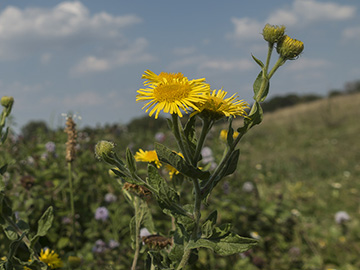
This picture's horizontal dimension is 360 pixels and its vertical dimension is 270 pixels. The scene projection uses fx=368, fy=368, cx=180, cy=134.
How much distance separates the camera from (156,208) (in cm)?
263

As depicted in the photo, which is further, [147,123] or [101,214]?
[147,123]

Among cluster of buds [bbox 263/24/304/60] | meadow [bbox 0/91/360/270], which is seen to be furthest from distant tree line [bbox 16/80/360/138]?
cluster of buds [bbox 263/24/304/60]

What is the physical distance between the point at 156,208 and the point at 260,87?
177cm

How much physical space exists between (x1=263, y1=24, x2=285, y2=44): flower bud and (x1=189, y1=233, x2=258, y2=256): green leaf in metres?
0.57

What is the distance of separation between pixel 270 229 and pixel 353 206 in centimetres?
139

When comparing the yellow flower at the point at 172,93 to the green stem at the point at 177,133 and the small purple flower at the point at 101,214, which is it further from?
the small purple flower at the point at 101,214

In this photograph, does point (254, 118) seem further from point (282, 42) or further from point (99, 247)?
point (99, 247)

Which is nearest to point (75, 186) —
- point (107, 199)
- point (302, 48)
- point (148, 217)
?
point (107, 199)

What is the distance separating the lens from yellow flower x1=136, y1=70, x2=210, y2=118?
0.91 m

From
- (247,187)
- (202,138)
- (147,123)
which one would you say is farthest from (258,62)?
(147,123)

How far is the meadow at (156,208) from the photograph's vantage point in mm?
2193

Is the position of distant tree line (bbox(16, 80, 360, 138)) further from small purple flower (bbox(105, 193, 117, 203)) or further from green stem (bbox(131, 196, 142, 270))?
small purple flower (bbox(105, 193, 117, 203))

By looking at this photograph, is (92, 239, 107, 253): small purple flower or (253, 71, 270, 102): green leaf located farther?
(92, 239, 107, 253): small purple flower

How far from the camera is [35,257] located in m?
1.26
